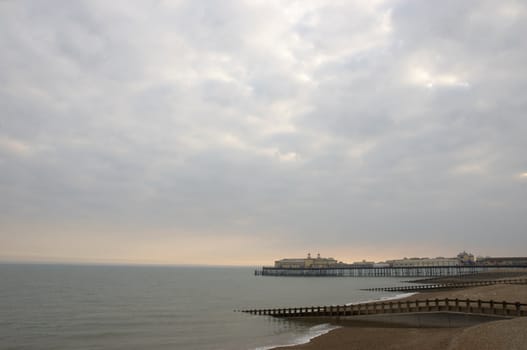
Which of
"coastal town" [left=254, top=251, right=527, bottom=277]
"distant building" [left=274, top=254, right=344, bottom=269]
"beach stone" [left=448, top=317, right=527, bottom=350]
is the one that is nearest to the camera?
"beach stone" [left=448, top=317, right=527, bottom=350]

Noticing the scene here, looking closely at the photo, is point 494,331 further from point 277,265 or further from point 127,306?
point 277,265

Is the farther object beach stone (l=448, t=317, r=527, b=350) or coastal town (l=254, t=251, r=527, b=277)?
coastal town (l=254, t=251, r=527, b=277)

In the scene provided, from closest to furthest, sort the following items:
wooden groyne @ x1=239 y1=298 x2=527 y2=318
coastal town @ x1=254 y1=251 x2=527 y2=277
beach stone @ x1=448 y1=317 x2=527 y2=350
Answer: beach stone @ x1=448 y1=317 x2=527 y2=350 < wooden groyne @ x1=239 y1=298 x2=527 y2=318 < coastal town @ x1=254 y1=251 x2=527 y2=277

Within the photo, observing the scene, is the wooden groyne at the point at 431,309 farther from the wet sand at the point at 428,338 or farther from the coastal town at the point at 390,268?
the coastal town at the point at 390,268

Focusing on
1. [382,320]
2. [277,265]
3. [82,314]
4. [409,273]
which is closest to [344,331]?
[382,320]

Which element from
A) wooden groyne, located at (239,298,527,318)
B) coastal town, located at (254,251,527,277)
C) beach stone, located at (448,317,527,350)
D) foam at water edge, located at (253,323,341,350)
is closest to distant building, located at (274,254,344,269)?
coastal town, located at (254,251,527,277)

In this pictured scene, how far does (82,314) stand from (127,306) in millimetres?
8297

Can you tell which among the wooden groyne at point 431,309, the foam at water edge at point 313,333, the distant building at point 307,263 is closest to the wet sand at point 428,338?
the foam at water edge at point 313,333

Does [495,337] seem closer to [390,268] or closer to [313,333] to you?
[313,333]

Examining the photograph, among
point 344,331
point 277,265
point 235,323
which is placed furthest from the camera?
point 277,265

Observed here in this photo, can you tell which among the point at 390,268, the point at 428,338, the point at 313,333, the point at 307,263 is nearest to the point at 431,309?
the point at 428,338

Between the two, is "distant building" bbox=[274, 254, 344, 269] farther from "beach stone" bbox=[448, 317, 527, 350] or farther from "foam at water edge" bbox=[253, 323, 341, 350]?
"beach stone" bbox=[448, 317, 527, 350]

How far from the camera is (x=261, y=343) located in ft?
89.4

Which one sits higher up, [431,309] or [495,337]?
[495,337]
